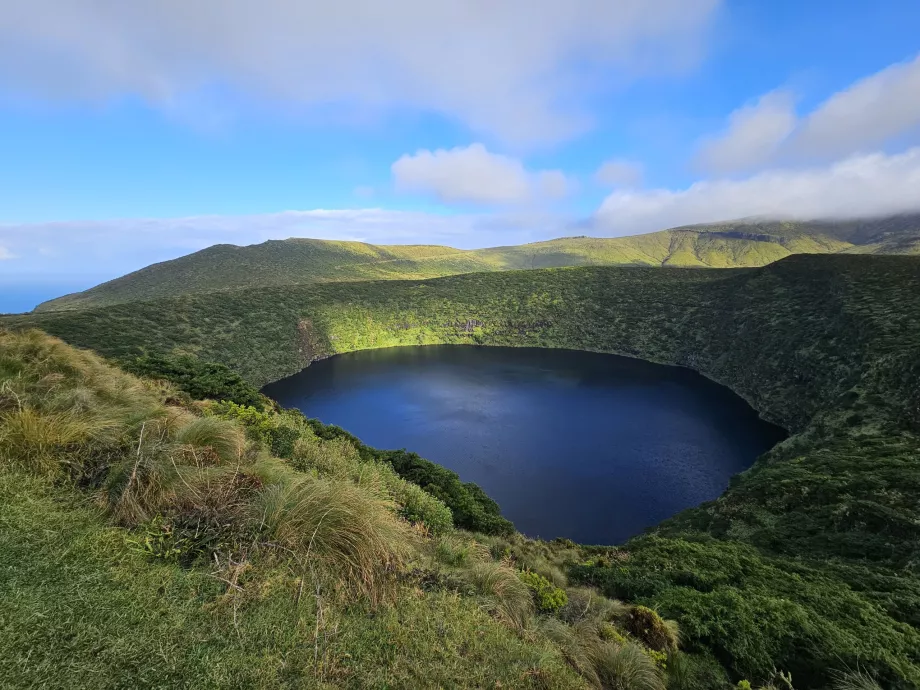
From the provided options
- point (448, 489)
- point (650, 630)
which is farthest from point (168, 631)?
point (448, 489)

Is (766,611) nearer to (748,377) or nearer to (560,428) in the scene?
(560,428)

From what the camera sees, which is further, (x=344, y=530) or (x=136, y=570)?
(x=344, y=530)

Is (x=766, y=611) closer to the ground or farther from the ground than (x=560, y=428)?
farther from the ground

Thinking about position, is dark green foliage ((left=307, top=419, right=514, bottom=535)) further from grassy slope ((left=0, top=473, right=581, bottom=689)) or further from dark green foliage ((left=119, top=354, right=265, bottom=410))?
grassy slope ((left=0, top=473, right=581, bottom=689))

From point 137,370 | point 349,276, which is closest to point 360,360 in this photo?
point 137,370

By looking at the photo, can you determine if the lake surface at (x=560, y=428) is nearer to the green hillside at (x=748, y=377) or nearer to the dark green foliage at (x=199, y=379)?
the green hillside at (x=748, y=377)

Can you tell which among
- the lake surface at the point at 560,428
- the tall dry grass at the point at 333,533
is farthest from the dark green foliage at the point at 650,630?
the lake surface at the point at 560,428

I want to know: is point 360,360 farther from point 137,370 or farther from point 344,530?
point 344,530
